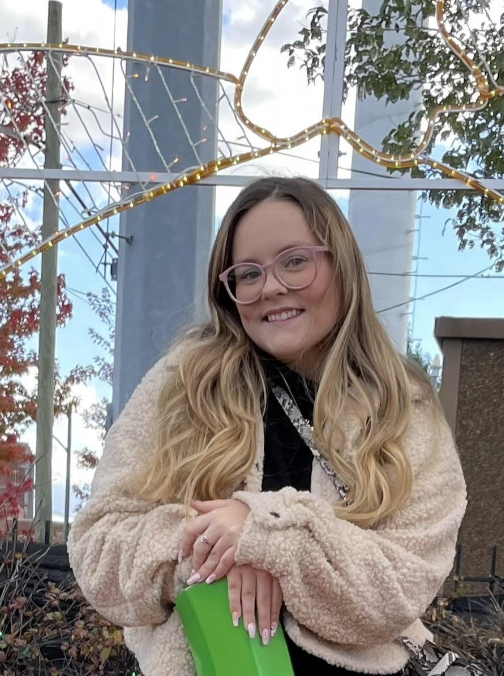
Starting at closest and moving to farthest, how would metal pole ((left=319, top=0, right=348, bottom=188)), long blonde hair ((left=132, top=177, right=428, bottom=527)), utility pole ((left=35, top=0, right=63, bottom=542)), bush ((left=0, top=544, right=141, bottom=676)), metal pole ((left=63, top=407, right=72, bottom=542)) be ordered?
long blonde hair ((left=132, top=177, right=428, bottom=527)), bush ((left=0, top=544, right=141, bottom=676)), metal pole ((left=319, top=0, right=348, bottom=188)), utility pole ((left=35, top=0, right=63, bottom=542)), metal pole ((left=63, top=407, right=72, bottom=542))

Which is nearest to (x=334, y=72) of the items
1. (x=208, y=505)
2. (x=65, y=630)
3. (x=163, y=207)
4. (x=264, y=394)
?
(x=163, y=207)

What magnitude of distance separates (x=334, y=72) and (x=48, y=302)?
1559 millimetres

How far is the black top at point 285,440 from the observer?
4.36 ft

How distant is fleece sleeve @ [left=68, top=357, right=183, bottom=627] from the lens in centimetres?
117

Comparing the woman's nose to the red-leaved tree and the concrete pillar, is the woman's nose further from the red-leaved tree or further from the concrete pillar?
the red-leaved tree

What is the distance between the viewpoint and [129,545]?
3.88ft

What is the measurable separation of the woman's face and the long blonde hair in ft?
0.08

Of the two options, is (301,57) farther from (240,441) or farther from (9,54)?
(240,441)

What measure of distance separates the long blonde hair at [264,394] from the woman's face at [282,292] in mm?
26

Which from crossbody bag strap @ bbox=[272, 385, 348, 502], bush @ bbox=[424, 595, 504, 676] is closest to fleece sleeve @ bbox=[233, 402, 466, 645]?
crossbody bag strap @ bbox=[272, 385, 348, 502]

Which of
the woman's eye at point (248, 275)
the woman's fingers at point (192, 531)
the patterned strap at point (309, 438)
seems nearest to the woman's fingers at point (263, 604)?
the woman's fingers at point (192, 531)

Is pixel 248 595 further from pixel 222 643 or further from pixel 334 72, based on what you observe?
pixel 334 72

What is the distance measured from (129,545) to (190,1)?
88.5 inches

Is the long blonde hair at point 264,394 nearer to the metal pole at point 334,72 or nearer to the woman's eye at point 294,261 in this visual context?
the woman's eye at point 294,261
